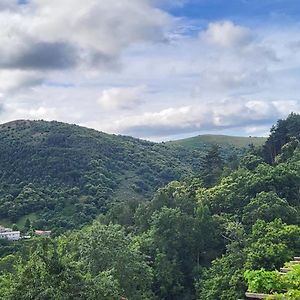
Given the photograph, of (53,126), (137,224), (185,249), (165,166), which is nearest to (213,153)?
(137,224)

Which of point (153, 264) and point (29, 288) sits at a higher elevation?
point (29, 288)

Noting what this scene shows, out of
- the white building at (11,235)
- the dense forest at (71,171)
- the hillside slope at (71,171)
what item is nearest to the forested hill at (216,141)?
the dense forest at (71,171)

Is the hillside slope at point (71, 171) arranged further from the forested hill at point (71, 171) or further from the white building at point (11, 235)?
the white building at point (11, 235)

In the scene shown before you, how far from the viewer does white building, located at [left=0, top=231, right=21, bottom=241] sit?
84.2m

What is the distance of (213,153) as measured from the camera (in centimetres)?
5588

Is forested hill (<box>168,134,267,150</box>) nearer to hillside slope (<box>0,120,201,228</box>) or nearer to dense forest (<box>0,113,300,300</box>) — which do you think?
hillside slope (<box>0,120,201,228</box>)

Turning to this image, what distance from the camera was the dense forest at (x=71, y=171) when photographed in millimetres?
95500

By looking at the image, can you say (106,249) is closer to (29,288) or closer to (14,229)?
(29,288)

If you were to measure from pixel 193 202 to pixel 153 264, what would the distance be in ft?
28.0

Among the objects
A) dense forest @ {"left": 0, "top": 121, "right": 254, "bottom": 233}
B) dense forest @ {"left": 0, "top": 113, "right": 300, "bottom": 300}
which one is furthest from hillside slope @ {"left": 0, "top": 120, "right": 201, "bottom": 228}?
dense forest @ {"left": 0, "top": 113, "right": 300, "bottom": 300}

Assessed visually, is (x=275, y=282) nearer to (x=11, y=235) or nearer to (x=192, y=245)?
(x=192, y=245)

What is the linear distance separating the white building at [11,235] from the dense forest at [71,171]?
371 centimetres

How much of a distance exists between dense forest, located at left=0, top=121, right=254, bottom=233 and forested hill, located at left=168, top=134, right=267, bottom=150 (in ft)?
79.3

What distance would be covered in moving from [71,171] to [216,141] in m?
73.4
